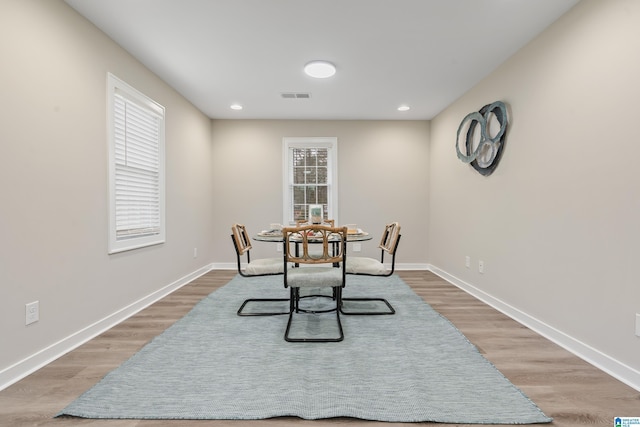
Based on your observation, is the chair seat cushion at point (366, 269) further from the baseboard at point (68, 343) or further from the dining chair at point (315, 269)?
the baseboard at point (68, 343)

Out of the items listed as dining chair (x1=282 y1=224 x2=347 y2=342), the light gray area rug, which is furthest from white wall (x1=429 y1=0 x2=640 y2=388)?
dining chair (x1=282 y1=224 x2=347 y2=342)

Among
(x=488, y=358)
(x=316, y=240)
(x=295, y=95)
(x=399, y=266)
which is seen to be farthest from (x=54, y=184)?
(x=399, y=266)

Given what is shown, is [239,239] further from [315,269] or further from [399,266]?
[399,266]

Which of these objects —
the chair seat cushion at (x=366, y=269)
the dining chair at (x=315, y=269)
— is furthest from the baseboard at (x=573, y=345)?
the dining chair at (x=315, y=269)

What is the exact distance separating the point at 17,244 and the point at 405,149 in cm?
468

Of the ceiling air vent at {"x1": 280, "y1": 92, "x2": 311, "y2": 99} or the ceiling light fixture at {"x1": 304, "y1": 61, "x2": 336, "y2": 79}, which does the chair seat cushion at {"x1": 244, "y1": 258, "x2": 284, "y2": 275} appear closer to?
the ceiling light fixture at {"x1": 304, "y1": 61, "x2": 336, "y2": 79}

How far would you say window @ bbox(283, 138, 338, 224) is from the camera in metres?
4.99

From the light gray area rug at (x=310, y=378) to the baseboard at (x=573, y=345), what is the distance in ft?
2.22

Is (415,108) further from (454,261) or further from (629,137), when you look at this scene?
(629,137)

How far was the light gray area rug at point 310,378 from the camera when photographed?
145 cm

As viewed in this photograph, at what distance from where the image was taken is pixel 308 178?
5.05m

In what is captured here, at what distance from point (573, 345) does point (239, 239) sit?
8.72 feet

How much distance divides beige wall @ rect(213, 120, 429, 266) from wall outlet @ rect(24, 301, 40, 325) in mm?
3043

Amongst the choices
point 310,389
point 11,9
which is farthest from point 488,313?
point 11,9
